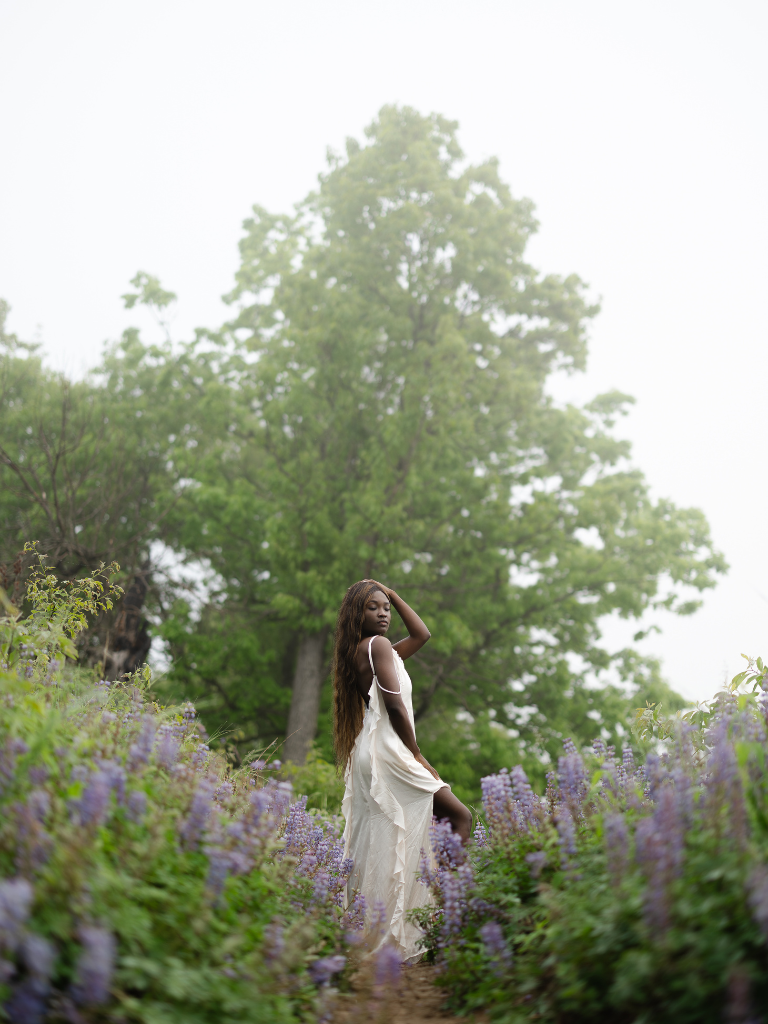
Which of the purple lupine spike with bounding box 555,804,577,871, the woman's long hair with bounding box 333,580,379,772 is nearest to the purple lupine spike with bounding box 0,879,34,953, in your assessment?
the purple lupine spike with bounding box 555,804,577,871

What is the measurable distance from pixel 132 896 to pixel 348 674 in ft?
9.84

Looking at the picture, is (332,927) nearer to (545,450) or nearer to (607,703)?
(607,703)

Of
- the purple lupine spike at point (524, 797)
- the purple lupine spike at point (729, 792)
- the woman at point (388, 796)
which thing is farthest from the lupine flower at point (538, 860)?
the woman at point (388, 796)

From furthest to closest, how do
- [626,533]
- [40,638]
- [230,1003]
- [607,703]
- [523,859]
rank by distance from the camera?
[626,533] → [607,703] → [40,638] → [523,859] → [230,1003]

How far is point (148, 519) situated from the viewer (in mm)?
14188

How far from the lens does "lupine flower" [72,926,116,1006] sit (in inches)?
67.8

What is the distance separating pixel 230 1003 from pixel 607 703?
11085 millimetres

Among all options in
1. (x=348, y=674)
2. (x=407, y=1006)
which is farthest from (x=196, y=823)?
(x=348, y=674)

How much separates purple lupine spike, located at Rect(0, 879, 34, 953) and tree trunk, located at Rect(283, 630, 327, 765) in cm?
1010

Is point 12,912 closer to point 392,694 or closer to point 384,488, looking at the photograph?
point 392,694

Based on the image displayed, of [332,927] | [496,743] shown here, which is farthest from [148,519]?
[332,927]

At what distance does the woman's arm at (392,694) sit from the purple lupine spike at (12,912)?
9.71 ft

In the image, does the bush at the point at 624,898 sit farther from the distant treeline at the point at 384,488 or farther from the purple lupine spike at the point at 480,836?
the distant treeline at the point at 384,488

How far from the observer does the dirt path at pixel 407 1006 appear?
263cm
